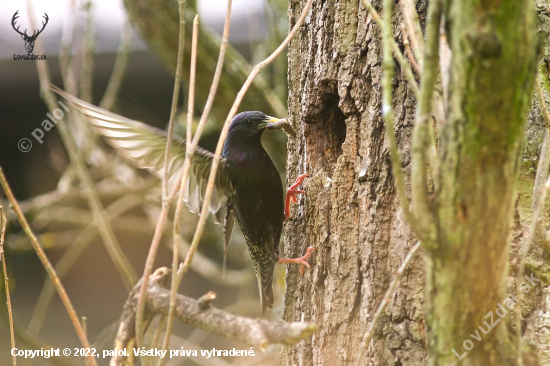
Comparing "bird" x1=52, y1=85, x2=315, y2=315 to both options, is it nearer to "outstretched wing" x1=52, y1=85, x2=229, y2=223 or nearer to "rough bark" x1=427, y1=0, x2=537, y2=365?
"outstretched wing" x1=52, y1=85, x2=229, y2=223

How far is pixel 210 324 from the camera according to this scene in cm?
137

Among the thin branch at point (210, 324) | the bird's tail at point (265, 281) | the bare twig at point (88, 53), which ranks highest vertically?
the bare twig at point (88, 53)

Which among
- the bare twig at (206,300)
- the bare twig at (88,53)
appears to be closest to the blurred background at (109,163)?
the bare twig at (88,53)

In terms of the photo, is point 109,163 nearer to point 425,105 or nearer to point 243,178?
point 243,178

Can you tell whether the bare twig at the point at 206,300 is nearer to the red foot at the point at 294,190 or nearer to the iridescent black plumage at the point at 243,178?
the red foot at the point at 294,190

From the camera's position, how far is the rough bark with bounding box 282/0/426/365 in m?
1.93

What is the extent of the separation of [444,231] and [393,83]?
1.12 metres

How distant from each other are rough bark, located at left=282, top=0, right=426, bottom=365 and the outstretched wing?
849 mm

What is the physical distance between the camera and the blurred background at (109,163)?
157 inches

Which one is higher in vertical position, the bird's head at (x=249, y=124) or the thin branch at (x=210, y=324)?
the bird's head at (x=249, y=124)

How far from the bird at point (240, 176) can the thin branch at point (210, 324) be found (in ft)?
4.97

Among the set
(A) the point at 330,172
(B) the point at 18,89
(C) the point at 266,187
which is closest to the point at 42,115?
(B) the point at 18,89

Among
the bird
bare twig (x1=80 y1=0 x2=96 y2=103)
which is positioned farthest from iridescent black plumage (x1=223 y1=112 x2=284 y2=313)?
bare twig (x1=80 y1=0 x2=96 y2=103)

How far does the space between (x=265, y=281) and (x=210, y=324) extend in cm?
216
